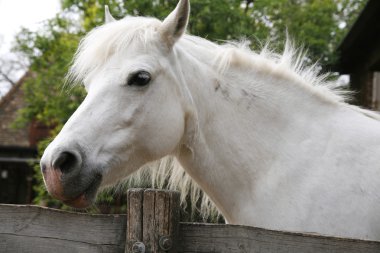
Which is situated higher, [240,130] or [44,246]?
[240,130]

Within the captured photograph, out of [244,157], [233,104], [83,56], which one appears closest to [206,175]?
[244,157]

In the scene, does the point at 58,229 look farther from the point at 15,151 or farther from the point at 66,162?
the point at 15,151

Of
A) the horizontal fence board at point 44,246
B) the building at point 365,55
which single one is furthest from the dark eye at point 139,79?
the building at point 365,55

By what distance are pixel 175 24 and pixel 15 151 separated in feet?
57.4

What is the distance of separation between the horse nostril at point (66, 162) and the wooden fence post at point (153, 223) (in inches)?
21.7

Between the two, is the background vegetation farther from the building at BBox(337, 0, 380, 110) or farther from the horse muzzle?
the horse muzzle

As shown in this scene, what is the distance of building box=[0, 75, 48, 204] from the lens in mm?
18516

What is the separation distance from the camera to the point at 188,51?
2.98 m

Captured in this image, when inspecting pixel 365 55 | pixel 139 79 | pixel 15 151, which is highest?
pixel 139 79

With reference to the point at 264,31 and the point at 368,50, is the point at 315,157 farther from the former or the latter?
the point at 368,50

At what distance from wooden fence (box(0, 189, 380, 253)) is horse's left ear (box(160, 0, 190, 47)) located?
1173 mm

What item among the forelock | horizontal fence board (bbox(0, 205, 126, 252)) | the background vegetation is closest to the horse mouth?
horizontal fence board (bbox(0, 205, 126, 252))

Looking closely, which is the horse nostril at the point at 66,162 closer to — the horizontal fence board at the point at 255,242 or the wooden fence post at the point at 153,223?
the wooden fence post at the point at 153,223

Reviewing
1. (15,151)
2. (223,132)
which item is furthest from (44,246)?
(15,151)
